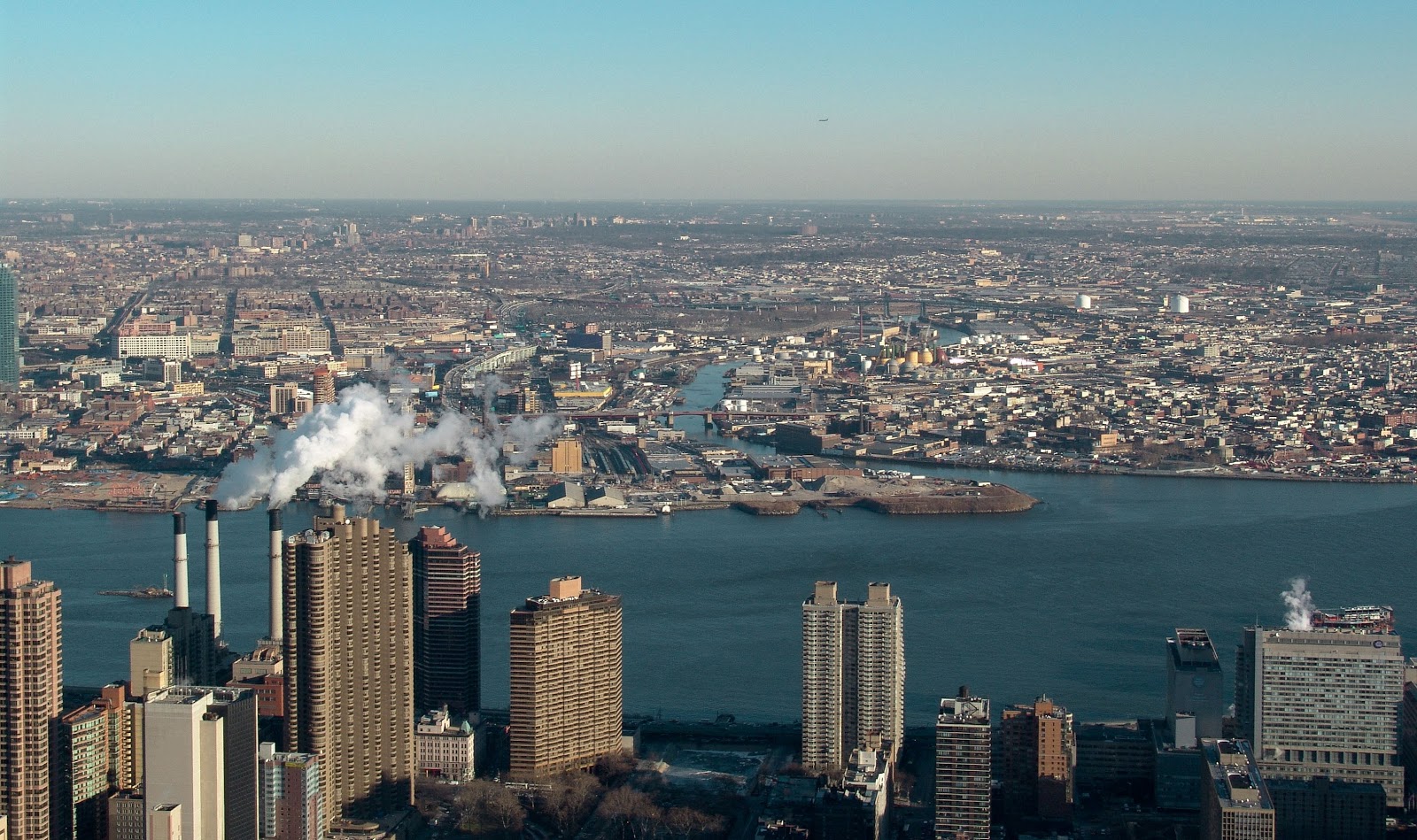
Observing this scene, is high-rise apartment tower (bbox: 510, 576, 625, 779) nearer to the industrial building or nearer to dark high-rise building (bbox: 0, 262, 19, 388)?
the industrial building

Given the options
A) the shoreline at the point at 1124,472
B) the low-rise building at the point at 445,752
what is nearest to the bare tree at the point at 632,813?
the low-rise building at the point at 445,752

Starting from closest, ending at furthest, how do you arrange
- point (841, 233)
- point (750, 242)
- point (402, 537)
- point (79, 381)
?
point (402, 537), point (79, 381), point (750, 242), point (841, 233)

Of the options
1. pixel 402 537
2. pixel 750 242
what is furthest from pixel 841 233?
pixel 402 537

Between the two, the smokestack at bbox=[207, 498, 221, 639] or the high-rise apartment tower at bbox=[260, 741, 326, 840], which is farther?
the smokestack at bbox=[207, 498, 221, 639]

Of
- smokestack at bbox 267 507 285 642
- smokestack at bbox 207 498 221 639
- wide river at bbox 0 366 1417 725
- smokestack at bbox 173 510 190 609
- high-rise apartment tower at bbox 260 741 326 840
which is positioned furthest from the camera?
→ smokestack at bbox 207 498 221 639

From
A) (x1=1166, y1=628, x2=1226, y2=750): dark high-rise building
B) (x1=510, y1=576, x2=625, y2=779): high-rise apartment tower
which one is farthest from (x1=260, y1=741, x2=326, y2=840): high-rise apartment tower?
(x1=1166, y1=628, x2=1226, y2=750): dark high-rise building

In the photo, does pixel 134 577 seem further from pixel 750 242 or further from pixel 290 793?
pixel 750 242
